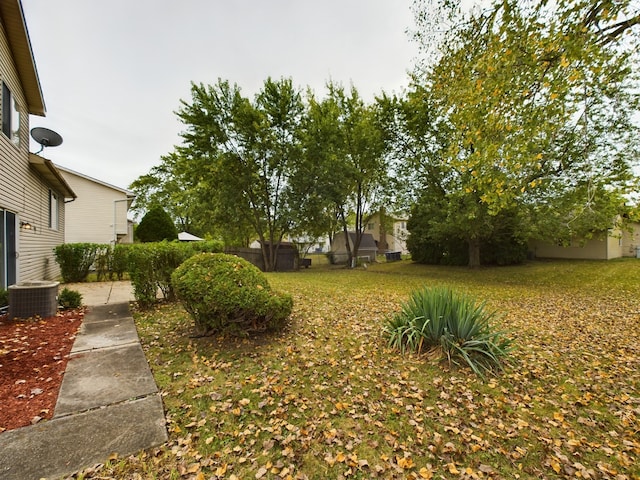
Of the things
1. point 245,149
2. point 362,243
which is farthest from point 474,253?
point 362,243

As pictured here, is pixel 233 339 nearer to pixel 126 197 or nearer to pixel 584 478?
pixel 584 478

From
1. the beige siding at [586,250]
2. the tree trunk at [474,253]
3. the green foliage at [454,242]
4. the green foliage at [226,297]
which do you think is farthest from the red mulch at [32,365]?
the beige siding at [586,250]

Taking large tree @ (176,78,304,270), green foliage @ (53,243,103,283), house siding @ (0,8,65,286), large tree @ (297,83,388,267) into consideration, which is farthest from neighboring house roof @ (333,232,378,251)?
house siding @ (0,8,65,286)

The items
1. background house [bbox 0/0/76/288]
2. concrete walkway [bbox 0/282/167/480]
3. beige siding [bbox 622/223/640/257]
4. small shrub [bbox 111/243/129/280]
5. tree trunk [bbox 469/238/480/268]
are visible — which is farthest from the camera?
beige siding [bbox 622/223/640/257]

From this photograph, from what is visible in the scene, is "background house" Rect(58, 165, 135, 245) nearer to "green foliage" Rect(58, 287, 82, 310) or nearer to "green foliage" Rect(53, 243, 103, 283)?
"green foliage" Rect(53, 243, 103, 283)

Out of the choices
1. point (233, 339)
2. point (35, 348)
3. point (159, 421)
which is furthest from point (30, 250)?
point (159, 421)

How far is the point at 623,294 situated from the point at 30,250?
17091 mm

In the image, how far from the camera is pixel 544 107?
195 inches

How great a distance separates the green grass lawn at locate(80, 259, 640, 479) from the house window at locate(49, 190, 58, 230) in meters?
8.69

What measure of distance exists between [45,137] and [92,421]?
10.2 metres

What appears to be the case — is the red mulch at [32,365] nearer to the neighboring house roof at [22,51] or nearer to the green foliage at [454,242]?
the neighboring house roof at [22,51]

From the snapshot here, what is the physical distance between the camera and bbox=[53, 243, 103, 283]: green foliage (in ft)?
30.4

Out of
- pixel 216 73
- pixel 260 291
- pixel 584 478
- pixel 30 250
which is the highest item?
pixel 216 73

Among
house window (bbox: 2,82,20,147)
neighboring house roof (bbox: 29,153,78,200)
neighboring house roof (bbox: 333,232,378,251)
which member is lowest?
neighboring house roof (bbox: 333,232,378,251)
